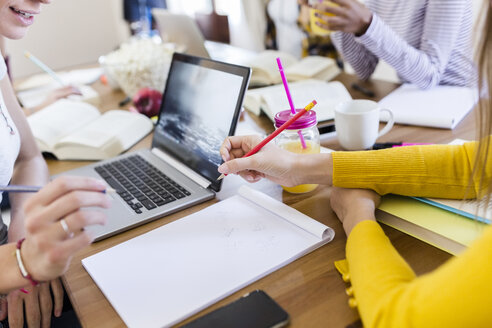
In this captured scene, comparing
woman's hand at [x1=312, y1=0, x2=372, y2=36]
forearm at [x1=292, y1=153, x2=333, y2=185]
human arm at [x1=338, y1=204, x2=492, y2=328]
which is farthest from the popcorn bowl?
human arm at [x1=338, y1=204, x2=492, y2=328]

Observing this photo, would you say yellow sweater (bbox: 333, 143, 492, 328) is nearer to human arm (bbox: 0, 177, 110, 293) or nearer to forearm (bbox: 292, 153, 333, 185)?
forearm (bbox: 292, 153, 333, 185)

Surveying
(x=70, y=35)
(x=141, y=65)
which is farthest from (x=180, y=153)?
(x=70, y=35)

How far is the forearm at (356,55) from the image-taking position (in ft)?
4.88

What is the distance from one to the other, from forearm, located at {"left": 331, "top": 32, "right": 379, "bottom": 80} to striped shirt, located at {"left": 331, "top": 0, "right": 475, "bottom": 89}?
16cm

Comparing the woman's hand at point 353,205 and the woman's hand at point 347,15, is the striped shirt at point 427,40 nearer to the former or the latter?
the woman's hand at point 347,15

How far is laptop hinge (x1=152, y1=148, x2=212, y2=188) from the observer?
0.84 m

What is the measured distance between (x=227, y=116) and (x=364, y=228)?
37cm

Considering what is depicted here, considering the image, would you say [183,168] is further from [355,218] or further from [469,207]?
[469,207]

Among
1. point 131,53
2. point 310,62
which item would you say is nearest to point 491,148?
point 310,62

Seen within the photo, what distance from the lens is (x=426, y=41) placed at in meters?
1.29

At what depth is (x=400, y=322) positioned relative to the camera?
0.42 meters

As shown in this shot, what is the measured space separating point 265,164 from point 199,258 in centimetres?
20

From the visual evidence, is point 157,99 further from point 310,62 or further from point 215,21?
point 215,21

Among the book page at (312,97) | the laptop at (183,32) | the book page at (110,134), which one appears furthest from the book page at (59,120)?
the book page at (312,97)
